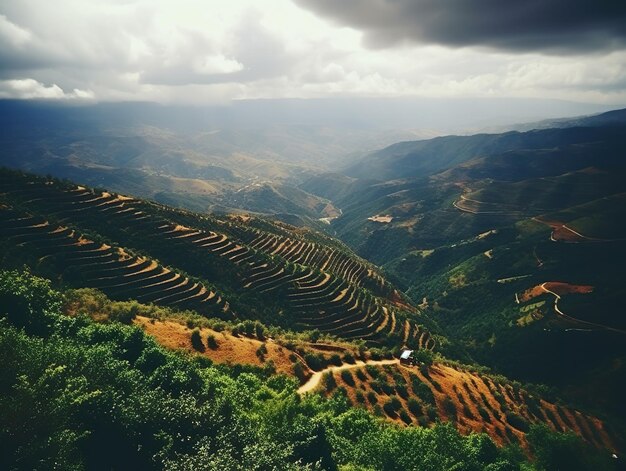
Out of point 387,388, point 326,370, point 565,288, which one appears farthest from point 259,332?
point 565,288

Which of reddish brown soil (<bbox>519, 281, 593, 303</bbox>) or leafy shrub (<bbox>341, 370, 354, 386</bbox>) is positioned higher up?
leafy shrub (<bbox>341, 370, 354, 386</bbox>)

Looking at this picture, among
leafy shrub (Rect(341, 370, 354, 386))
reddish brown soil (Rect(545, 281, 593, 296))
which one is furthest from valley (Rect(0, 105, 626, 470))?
reddish brown soil (Rect(545, 281, 593, 296))

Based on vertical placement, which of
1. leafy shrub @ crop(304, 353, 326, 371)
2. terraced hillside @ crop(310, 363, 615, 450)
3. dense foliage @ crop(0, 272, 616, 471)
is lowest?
Answer: terraced hillside @ crop(310, 363, 615, 450)

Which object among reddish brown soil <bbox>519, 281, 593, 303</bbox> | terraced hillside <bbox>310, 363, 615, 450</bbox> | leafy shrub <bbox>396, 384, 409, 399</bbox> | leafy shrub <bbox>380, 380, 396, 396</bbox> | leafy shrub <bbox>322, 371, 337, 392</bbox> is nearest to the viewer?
leafy shrub <bbox>322, 371, 337, 392</bbox>

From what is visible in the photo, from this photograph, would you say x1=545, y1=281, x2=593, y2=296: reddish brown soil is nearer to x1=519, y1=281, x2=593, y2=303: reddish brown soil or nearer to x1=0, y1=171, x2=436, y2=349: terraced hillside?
x1=519, y1=281, x2=593, y2=303: reddish brown soil

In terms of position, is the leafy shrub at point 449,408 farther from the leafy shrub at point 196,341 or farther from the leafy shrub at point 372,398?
the leafy shrub at point 196,341

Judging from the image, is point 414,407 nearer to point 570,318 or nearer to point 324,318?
point 324,318

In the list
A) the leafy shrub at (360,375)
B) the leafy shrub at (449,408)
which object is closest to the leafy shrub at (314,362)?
the leafy shrub at (360,375)

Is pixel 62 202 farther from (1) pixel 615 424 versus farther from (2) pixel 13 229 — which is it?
(1) pixel 615 424
